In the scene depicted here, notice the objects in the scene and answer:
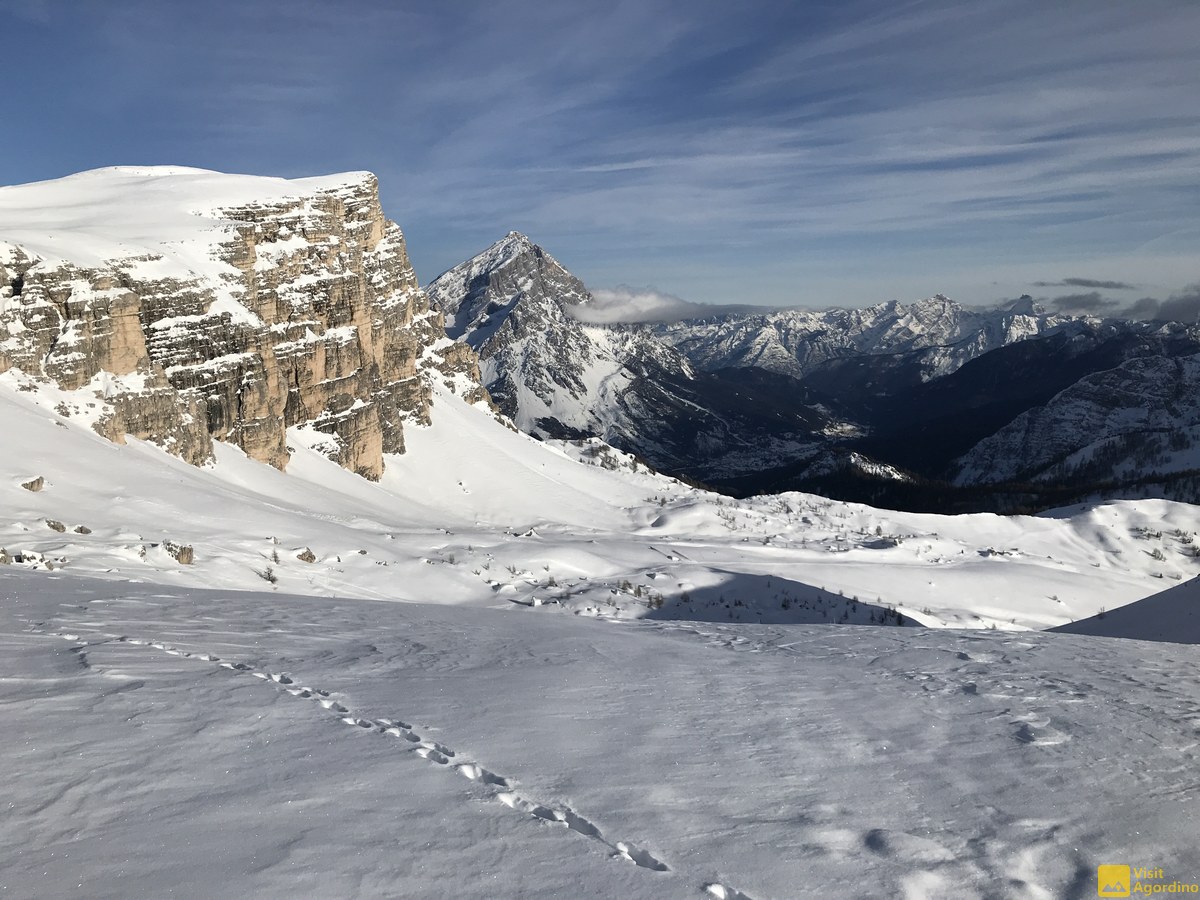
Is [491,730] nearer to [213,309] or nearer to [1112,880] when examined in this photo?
[1112,880]

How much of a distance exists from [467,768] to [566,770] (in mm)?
791

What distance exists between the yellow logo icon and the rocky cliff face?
4389 cm

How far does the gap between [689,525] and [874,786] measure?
5539cm

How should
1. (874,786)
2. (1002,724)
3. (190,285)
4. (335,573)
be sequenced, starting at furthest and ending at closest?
(190,285), (335,573), (1002,724), (874,786)

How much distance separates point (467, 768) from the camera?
6059 millimetres

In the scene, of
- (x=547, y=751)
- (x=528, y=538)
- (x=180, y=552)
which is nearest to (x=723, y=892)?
(x=547, y=751)

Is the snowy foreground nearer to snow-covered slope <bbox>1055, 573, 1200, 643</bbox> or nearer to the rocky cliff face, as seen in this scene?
snow-covered slope <bbox>1055, 573, 1200, 643</bbox>

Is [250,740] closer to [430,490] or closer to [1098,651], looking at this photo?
[1098,651]

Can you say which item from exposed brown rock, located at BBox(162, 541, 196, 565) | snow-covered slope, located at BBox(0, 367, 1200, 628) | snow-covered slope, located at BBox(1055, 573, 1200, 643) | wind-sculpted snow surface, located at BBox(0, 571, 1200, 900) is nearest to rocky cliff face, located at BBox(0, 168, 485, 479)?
snow-covered slope, located at BBox(0, 367, 1200, 628)

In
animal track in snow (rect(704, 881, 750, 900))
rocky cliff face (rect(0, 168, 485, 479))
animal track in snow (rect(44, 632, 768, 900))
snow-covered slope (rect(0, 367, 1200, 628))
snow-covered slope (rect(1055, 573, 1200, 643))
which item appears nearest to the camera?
animal track in snow (rect(704, 881, 750, 900))

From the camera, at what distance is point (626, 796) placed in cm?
566

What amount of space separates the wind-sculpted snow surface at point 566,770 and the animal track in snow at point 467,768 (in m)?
0.03

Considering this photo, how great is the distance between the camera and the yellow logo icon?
4715 millimetres

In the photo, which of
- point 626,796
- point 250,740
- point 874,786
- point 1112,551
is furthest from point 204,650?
point 1112,551
